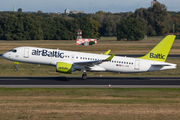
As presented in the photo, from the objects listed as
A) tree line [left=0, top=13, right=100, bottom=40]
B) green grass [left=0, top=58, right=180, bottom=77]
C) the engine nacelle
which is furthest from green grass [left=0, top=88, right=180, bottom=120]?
tree line [left=0, top=13, right=100, bottom=40]

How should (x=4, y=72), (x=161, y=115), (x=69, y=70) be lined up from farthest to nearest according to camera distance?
(x=4, y=72) → (x=69, y=70) → (x=161, y=115)

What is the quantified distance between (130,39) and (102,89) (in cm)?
13104

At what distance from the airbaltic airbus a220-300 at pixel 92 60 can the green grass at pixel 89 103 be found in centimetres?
752

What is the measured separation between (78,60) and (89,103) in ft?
48.1

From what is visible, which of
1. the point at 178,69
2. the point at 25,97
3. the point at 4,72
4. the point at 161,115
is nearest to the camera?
the point at 161,115

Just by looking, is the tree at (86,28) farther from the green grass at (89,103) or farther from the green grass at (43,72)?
the green grass at (89,103)

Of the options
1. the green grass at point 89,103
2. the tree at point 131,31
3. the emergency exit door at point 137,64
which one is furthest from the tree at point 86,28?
the green grass at point 89,103

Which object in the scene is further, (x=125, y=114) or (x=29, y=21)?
(x=29, y=21)

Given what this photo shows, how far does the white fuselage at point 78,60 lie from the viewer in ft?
119

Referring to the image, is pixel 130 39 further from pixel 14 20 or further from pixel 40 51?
pixel 40 51

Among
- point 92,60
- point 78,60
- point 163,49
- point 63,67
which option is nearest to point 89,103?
point 63,67

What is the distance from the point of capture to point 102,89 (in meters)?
29.5

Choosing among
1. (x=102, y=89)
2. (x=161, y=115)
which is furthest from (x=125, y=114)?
(x=102, y=89)

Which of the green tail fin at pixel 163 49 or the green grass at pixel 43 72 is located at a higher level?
the green tail fin at pixel 163 49
